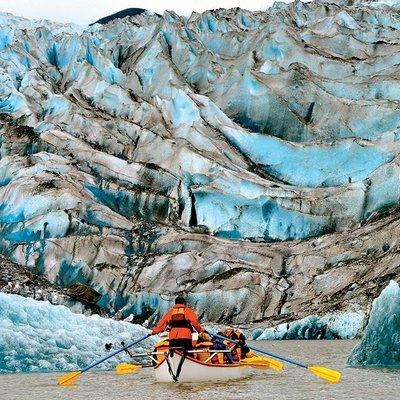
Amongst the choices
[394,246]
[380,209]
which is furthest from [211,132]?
[394,246]

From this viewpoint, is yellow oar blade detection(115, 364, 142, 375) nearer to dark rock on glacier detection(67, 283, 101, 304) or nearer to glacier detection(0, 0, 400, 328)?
glacier detection(0, 0, 400, 328)

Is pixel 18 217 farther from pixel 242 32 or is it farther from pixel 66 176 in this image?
pixel 242 32

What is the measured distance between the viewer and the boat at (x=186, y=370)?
45.9 feet

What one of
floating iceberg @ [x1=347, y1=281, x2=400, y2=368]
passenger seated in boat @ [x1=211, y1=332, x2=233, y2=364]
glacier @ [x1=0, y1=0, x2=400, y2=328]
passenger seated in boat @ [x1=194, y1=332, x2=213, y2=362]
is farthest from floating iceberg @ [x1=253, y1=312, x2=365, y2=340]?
passenger seated in boat @ [x1=194, y1=332, x2=213, y2=362]

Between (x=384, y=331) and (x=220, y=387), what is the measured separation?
12.5 feet

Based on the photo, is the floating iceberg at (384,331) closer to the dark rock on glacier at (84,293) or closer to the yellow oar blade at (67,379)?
the yellow oar blade at (67,379)

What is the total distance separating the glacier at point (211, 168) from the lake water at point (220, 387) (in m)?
14.8

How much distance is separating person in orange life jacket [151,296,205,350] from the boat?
0.63 ft

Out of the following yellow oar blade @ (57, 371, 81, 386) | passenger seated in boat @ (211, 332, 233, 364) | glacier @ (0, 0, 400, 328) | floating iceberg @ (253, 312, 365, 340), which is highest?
glacier @ (0, 0, 400, 328)

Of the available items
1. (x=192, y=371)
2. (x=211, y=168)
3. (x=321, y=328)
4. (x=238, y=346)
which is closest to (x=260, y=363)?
(x=238, y=346)

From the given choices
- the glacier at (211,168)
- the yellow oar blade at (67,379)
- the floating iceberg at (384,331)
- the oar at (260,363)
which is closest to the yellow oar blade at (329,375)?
the oar at (260,363)

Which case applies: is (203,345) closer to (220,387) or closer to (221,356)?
(221,356)

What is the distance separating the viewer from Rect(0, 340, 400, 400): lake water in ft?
40.3

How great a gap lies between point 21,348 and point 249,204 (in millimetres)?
24154
